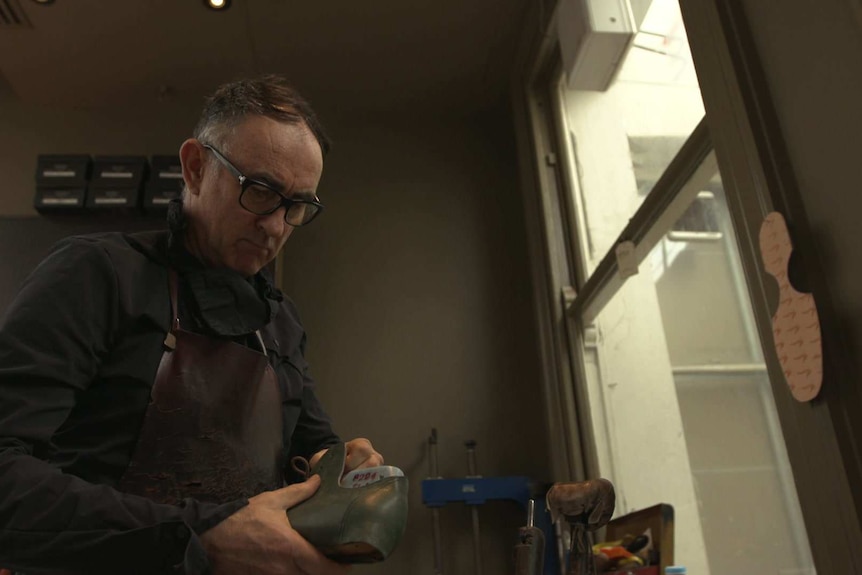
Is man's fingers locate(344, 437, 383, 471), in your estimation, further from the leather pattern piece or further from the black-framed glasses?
the black-framed glasses

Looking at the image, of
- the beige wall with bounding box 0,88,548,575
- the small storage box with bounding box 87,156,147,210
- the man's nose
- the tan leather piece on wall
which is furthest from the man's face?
the small storage box with bounding box 87,156,147,210

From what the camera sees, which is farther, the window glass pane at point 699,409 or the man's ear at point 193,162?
the window glass pane at point 699,409

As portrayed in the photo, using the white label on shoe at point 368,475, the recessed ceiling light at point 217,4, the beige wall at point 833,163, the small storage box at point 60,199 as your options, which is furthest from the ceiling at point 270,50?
the white label on shoe at point 368,475

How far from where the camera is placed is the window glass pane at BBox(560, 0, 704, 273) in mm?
1644

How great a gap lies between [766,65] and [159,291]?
1.03 meters

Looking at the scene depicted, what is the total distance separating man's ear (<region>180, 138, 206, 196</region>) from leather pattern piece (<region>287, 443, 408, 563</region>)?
572mm

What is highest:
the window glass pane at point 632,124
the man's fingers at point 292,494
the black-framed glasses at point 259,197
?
the window glass pane at point 632,124

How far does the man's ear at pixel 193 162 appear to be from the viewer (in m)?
1.08

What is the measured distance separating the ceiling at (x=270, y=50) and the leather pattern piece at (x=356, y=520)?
2043 millimetres

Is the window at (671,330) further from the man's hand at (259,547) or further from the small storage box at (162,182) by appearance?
the small storage box at (162,182)

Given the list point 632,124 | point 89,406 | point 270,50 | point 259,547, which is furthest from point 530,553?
point 270,50

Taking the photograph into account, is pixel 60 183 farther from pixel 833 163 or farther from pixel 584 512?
pixel 833 163

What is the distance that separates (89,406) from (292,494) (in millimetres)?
304

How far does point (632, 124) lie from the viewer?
198 cm
